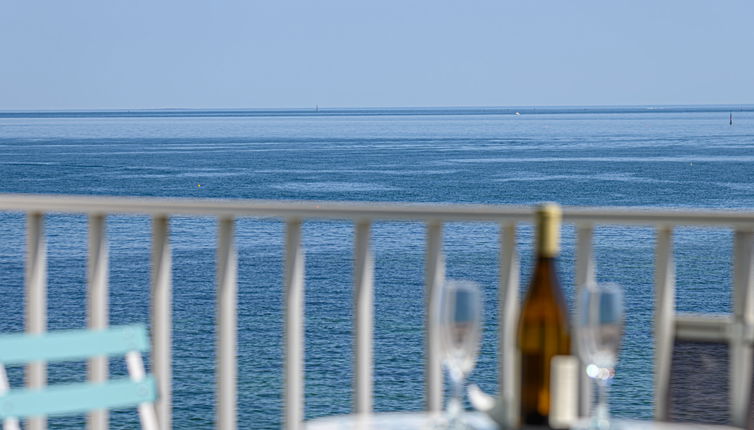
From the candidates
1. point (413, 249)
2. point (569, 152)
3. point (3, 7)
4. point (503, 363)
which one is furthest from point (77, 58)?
point (503, 363)

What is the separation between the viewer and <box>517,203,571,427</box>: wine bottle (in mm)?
1637

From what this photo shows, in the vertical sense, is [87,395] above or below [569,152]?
below

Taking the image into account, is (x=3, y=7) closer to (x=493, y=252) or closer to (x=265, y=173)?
(x=265, y=173)

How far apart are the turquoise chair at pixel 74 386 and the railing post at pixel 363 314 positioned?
0.61m

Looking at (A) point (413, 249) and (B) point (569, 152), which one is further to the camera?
(B) point (569, 152)

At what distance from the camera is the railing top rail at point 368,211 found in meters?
2.72

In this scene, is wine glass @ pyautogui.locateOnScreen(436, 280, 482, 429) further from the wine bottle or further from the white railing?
the white railing

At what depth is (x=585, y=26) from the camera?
89.1m

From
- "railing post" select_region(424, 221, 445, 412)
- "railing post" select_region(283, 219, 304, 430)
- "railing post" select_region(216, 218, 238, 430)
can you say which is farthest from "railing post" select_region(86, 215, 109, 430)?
"railing post" select_region(424, 221, 445, 412)

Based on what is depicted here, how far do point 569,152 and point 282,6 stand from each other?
23.8 meters

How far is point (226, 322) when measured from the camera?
3053 millimetres

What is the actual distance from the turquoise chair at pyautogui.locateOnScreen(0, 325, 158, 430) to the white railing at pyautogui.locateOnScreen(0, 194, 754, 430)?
470 mm

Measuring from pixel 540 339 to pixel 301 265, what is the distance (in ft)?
4.70

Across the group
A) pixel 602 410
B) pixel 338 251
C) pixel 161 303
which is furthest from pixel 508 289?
pixel 338 251
